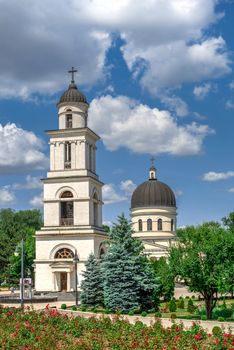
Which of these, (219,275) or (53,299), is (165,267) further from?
(53,299)

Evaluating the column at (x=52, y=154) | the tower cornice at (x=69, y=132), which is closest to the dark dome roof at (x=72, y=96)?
the tower cornice at (x=69, y=132)

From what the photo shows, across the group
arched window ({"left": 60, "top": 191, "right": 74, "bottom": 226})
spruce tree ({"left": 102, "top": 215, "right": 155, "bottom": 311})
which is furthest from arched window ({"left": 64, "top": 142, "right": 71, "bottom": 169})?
spruce tree ({"left": 102, "top": 215, "right": 155, "bottom": 311})

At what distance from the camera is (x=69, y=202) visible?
45.5m

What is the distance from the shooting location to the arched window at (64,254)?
44375mm

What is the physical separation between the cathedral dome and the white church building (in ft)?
74.1

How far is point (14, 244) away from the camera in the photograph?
74688 millimetres

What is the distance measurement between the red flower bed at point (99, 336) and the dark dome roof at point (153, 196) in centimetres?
5007

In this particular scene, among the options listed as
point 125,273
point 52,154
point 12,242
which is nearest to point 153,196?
point 12,242

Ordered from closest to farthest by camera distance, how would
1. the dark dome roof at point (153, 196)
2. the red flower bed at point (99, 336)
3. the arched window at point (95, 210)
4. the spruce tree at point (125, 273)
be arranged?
1. the red flower bed at point (99, 336)
2. the spruce tree at point (125, 273)
3. the arched window at point (95, 210)
4. the dark dome roof at point (153, 196)

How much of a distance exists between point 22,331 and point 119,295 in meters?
12.0

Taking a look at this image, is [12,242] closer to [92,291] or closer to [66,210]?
[66,210]

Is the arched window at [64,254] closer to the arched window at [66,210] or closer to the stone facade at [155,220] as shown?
the arched window at [66,210]

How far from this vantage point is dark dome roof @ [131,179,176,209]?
229 feet

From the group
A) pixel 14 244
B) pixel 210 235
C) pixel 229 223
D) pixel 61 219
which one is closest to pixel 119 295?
pixel 210 235
